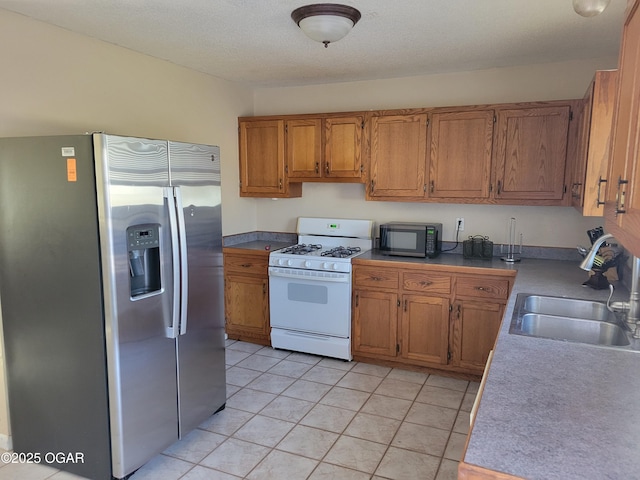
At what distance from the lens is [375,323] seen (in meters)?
3.73

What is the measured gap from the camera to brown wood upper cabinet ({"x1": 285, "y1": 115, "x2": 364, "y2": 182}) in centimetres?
396

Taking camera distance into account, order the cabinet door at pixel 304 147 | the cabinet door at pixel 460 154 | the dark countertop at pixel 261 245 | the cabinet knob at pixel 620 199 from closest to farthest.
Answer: the cabinet knob at pixel 620 199 < the cabinet door at pixel 460 154 < the cabinet door at pixel 304 147 < the dark countertop at pixel 261 245

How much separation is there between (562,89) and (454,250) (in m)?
1.52

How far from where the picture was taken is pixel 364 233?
4.22 meters

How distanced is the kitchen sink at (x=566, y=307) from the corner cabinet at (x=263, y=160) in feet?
8.17

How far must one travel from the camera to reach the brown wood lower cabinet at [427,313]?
3359 mm

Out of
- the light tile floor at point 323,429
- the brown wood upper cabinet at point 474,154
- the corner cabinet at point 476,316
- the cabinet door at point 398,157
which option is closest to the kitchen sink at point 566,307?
the corner cabinet at point 476,316

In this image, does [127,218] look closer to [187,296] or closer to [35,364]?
[187,296]

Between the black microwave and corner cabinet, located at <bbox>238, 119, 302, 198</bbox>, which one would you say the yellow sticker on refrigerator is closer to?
corner cabinet, located at <bbox>238, 119, 302, 198</bbox>

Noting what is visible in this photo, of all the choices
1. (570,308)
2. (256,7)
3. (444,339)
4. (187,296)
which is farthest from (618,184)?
(444,339)

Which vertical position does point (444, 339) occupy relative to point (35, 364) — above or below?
below

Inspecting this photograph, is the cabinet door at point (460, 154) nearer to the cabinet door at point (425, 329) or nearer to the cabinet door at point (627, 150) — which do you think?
the cabinet door at point (425, 329)

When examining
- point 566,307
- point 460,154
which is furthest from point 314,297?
point 566,307

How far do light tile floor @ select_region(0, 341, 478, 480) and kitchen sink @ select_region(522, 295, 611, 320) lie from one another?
918 mm
